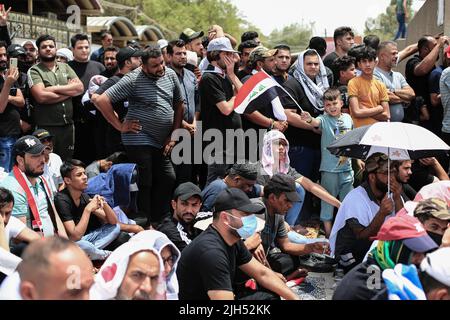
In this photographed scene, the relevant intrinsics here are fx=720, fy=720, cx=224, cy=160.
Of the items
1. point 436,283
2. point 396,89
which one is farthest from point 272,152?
point 436,283

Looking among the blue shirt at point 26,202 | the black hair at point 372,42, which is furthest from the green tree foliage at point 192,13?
the blue shirt at point 26,202

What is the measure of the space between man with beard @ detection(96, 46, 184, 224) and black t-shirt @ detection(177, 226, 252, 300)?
2.80m

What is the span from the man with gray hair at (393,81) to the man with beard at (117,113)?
3007mm

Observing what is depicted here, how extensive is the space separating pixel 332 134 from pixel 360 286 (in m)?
4.05

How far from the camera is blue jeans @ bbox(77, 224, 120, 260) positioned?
654 centimetres

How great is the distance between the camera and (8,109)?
7789 millimetres

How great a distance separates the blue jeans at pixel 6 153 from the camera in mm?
7617

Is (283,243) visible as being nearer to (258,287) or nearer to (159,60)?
(258,287)

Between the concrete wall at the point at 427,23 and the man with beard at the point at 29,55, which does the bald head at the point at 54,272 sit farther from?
the concrete wall at the point at 427,23

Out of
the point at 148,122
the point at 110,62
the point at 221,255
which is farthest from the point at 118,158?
the point at 221,255

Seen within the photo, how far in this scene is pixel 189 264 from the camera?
16.1 ft

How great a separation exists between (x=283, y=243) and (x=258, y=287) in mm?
1142

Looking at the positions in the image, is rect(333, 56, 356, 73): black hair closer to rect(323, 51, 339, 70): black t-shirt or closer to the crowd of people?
the crowd of people

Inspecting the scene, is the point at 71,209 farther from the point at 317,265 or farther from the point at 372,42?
the point at 372,42
